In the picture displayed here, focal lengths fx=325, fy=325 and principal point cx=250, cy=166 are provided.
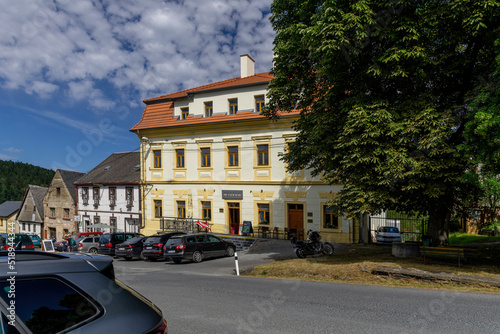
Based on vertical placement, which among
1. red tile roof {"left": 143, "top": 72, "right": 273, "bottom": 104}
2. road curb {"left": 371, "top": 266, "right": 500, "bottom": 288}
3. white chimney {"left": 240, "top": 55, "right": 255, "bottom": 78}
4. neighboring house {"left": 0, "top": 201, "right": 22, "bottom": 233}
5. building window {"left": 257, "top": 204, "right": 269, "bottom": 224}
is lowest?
neighboring house {"left": 0, "top": 201, "right": 22, "bottom": 233}

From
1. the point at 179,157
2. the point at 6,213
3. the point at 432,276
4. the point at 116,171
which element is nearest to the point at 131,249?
the point at 179,157

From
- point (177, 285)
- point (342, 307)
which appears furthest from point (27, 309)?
point (177, 285)

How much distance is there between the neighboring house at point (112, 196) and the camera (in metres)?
Answer: 33.9

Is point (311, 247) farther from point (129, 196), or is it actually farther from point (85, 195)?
point (85, 195)

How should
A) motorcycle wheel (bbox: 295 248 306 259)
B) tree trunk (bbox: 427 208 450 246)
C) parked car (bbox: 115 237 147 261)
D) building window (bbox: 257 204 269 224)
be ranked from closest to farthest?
tree trunk (bbox: 427 208 450 246)
motorcycle wheel (bbox: 295 248 306 259)
parked car (bbox: 115 237 147 261)
building window (bbox: 257 204 269 224)

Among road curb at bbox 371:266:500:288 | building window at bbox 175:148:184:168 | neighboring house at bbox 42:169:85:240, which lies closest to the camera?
road curb at bbox 371:266:500:288

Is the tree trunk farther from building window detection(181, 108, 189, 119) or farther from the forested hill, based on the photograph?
the forested hill

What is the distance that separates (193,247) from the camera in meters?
17.8

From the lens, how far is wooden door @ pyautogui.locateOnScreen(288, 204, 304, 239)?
77.0 feet

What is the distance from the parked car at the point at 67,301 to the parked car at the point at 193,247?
15395mm

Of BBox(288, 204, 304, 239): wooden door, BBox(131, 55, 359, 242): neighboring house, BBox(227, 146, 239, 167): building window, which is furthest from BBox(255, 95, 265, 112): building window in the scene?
BBox(288, 204, 304, 239): wooden door

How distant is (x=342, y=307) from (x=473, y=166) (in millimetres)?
7586

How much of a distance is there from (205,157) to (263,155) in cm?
541

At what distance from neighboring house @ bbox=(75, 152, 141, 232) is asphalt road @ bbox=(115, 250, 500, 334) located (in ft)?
83.5
